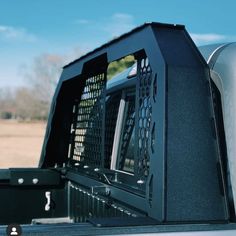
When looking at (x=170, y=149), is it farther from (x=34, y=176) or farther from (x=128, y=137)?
(x=34, y=176)

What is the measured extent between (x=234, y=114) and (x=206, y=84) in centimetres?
20

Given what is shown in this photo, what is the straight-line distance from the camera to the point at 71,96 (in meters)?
4.91

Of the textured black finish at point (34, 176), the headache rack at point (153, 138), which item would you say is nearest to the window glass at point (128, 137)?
the headache rack at point (153, 138)

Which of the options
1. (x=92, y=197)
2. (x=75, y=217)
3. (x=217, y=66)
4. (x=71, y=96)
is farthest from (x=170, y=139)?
(x=71, y=96)

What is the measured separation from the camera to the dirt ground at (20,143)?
29086mm

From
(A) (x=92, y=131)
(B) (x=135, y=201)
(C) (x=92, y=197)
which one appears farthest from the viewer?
(A) (x=92, y=131)

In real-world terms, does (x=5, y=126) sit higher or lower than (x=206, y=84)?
higher

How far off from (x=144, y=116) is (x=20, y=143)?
4081 cm

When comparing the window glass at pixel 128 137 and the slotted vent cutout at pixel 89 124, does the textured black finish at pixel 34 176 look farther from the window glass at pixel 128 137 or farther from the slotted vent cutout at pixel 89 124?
the window glass at pixel 128 137

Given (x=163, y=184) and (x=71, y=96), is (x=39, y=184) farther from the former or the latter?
(x=163, y=184)

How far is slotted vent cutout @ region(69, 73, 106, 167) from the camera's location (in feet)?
13.6

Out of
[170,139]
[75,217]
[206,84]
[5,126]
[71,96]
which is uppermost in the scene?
[5,126]

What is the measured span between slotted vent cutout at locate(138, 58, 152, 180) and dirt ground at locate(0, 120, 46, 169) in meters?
22.5

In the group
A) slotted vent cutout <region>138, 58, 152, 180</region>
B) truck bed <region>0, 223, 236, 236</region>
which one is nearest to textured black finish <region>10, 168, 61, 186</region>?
slotted vent cutout <region>138, 58, 152, 180</region>
